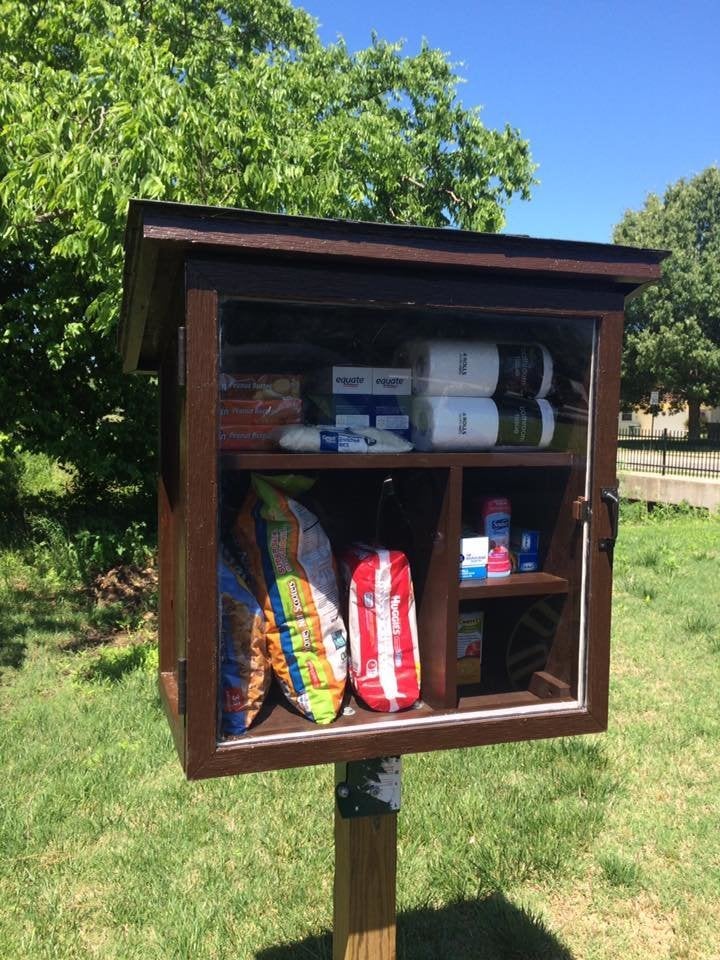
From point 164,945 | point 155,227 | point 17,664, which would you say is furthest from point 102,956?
point 17,664

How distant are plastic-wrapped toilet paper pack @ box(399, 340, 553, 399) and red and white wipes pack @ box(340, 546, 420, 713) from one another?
1.18 ft

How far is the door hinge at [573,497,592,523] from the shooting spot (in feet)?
5.31

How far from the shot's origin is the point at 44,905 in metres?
2.81

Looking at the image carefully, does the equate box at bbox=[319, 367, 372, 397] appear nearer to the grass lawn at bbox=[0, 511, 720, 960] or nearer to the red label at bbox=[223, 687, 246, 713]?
the red label at bbox=[223, 687, 246, 713]

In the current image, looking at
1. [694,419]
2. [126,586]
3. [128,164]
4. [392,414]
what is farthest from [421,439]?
[694,419]

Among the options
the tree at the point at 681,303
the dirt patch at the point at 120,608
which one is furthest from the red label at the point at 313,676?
the tree at the point at 681,303

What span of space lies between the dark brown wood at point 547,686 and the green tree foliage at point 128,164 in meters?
3.08

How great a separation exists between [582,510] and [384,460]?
43cm

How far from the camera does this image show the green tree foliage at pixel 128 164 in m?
4.33

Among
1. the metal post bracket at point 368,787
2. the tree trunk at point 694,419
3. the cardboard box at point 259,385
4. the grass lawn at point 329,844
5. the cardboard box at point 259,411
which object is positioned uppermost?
the tree trunk at point 694,419

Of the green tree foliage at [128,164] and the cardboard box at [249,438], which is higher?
the green tree foliage at [128,164]

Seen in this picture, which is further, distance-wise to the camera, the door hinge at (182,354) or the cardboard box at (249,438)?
the cardboard box at (249,438)

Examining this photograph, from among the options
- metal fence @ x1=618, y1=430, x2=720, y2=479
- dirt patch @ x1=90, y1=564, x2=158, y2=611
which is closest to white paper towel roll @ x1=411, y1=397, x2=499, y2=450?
dirt patch @ x1=90, y1=564, x2=158, y2=611

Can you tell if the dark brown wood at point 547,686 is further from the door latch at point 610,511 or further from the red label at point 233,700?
the red label at point 233,700
